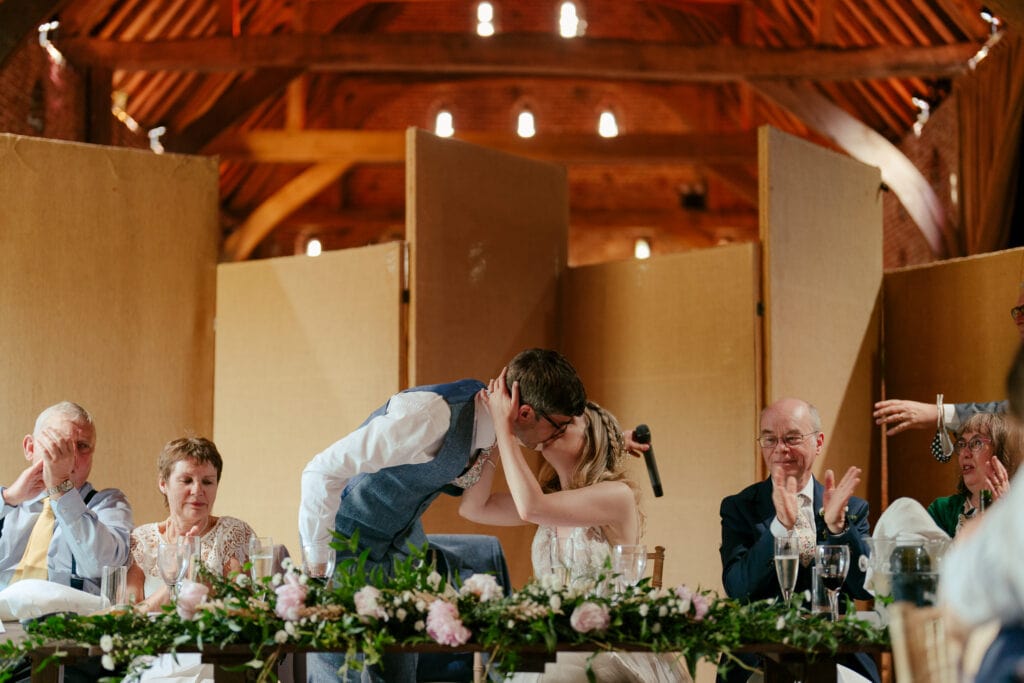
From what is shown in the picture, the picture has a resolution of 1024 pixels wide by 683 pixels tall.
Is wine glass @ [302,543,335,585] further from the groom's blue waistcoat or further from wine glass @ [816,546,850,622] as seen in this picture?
wine glass @ [816,546,850,622]

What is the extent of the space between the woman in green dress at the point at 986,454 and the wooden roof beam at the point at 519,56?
5936mm

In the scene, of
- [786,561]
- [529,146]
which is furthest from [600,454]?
[529,146]

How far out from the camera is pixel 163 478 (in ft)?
12.0

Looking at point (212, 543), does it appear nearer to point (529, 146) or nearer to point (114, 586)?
point (114, 586)

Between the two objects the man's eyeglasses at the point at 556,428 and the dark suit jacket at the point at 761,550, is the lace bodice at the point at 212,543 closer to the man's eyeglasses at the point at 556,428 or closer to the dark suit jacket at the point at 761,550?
the man's eyeglasses at the point at 556,428

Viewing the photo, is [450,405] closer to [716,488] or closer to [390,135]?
[716,488]

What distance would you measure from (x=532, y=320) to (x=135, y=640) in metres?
3.02

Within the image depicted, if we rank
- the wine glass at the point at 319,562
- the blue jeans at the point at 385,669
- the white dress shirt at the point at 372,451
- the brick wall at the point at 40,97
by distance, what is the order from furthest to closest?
the brick wall at the point at 40,97 < the blue jeans at the point at 385,669 < the white dress shirt at the point at 372,451 < the wine glass at the point at 319,562

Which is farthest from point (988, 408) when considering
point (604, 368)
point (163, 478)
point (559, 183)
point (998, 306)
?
point (163, 478)

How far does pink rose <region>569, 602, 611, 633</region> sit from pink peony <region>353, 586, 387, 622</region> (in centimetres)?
36

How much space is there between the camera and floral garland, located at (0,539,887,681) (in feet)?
7.57

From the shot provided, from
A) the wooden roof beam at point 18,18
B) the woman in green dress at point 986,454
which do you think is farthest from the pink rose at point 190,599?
the wooden roof beam at point 18,18

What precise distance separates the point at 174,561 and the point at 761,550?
1.45 m

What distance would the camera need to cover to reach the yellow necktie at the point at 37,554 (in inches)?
142
